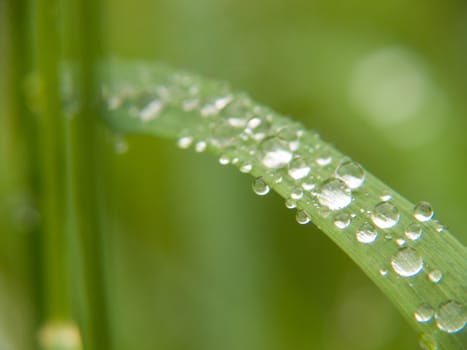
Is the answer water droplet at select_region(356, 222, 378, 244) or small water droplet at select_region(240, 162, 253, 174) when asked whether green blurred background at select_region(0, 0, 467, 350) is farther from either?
water droplet at select_region(356, 222, 378, 244)

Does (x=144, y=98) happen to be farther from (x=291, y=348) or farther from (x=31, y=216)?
(x=291, y=348)

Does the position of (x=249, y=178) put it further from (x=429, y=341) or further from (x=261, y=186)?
(x=429, y=341)

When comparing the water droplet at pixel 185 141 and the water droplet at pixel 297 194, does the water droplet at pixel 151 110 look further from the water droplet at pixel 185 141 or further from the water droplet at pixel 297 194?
the water droplet at pixel 297 194

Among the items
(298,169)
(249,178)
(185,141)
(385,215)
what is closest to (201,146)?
(185,141)

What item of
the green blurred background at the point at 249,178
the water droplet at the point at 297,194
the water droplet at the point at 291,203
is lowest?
the green blurred background at the point at 249,178

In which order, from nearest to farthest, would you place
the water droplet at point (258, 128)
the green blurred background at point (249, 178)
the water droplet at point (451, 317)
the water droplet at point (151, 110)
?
the water droplet at point (451, 317) < the water droplet at point (258, 128) < the water droplet at point (151, 110) < the green blurred background at point (249, 178)

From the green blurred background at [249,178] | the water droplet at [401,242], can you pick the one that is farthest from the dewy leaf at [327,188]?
the green blurred background at [249,178]
